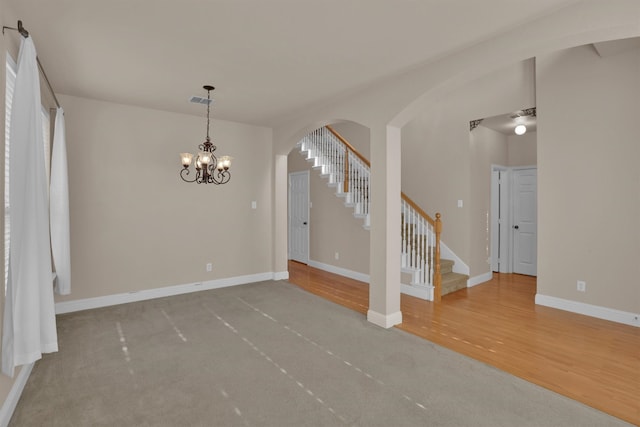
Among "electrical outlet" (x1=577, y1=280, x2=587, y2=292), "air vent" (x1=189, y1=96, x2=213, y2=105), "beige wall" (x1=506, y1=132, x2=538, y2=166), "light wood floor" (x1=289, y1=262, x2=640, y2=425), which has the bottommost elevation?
"light wood floor" (x1=289, y1=262, x2=640, y2=425)

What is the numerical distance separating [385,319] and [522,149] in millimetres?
4702

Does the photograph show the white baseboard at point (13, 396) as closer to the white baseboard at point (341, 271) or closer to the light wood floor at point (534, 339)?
the light wood floor at point (534, 339)

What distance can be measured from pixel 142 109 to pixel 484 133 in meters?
5.53

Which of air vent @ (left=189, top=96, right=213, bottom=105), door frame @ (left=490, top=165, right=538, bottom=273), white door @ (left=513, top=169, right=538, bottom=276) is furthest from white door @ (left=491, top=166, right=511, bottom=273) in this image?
air vent @ (left=189, top=96, right=213, bottom=105)

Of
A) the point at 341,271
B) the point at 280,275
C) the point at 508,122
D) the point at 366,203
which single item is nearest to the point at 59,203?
the point at 280,275

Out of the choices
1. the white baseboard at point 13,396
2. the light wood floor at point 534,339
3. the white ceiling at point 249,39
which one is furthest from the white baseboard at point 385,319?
the white baseboard at point 13,396

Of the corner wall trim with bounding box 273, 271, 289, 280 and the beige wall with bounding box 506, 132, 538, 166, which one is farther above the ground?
the beige wall with bounding box 506, 132, 538, 166

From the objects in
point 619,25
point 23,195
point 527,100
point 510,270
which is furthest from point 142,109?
point 510,270

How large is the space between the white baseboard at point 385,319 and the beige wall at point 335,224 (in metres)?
2.01

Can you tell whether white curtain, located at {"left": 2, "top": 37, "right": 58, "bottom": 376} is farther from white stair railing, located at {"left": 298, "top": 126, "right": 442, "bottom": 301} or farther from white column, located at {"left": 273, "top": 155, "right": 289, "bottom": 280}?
white stair railing, located at {"left": 298, "top": 126, "right": 442, "bottom": 301}

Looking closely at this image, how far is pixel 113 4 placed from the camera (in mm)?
2369

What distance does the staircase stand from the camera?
503 centimetres

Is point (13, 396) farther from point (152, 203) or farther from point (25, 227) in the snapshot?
point (152, 203)

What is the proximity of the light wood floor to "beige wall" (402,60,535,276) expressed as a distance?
0.98 m
